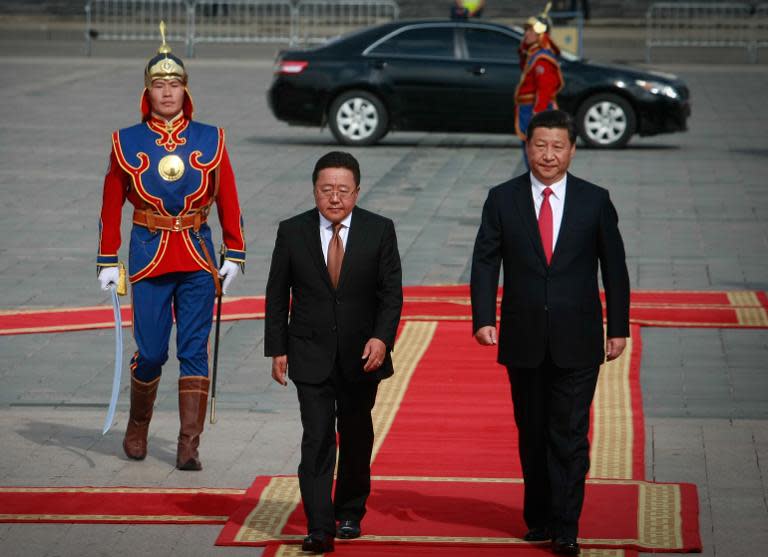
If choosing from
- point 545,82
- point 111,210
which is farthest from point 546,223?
point 545,82

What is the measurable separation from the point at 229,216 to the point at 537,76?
28.5ft

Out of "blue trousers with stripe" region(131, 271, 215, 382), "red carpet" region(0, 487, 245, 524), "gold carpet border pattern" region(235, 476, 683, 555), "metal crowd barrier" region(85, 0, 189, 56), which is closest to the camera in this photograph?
"gold carpet border pattern" region(235, 476, 683, 555)

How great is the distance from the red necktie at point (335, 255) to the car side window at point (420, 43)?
47.4 ft

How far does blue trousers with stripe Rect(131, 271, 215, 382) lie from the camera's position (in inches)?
297

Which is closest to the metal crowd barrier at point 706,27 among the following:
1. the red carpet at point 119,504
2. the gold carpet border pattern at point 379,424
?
the gold carpet border pattern at point 379,424

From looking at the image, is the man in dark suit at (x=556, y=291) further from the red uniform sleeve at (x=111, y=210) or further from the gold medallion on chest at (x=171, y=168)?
the red uniform sleeve at (x=111, y=210)

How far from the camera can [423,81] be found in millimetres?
20281

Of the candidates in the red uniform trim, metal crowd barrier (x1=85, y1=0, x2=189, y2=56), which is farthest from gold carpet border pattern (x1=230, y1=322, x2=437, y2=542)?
metal crowd barrier (x1=85, y1=0, x2=189, y2=56)

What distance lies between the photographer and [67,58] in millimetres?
32969

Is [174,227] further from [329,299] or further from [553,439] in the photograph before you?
[553,439]

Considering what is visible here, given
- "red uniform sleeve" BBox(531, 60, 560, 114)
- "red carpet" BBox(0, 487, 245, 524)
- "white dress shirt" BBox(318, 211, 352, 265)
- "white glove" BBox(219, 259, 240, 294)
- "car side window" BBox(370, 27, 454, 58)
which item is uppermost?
"white dress shirt" BBox(318, 211, 352, 265)

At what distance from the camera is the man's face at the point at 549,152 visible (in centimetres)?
621

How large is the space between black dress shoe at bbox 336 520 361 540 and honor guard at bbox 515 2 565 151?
31.4ft

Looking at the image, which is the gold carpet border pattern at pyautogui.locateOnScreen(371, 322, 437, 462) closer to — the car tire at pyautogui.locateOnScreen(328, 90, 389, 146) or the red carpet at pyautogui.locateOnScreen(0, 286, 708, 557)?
the red carpet at pyautogui.locateOnScreen(0, 286, 708, 557)
